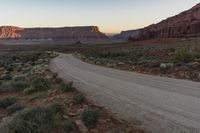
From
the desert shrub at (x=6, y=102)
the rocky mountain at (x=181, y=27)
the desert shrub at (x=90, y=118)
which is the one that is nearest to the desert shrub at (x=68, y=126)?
the desert shrub at (x=90, y=118)

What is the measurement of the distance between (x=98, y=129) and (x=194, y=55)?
58.1ft

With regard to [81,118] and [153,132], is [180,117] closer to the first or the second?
[153,132]

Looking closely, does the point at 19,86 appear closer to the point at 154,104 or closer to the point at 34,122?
the point at 34,122

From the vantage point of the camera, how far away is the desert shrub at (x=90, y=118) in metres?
6.98

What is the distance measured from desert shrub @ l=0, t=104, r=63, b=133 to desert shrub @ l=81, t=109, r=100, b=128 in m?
0.70

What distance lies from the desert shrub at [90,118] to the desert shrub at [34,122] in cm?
70

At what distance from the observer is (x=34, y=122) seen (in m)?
6.62

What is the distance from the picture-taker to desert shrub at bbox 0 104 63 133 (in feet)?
20.8

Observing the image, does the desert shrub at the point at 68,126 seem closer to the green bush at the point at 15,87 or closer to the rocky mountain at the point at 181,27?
the green bush at the point at 15,87

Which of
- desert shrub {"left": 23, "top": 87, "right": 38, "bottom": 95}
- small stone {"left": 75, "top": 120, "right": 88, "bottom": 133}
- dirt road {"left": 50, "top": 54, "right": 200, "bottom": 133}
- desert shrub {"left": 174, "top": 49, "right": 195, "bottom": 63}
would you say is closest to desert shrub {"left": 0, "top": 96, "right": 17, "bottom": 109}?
desert shrub {"left": 23, "top": 87, "right": 38, "bottom": 95}

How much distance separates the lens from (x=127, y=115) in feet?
25.7

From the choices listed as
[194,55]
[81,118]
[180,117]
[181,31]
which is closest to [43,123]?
[81,118]

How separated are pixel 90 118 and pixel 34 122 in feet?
4.92

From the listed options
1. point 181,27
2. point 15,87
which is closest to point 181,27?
point 181,27
